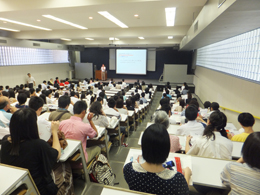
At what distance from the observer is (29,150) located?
1.46 meters

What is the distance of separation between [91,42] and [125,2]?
28.6 feet

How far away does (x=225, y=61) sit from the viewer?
18.4 feet

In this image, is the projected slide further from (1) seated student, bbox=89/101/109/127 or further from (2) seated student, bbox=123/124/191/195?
(2) seated student, bbox=123/124/191/195

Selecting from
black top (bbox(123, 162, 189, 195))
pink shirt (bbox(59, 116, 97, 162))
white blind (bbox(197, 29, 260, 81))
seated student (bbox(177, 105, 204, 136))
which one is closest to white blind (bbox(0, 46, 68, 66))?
pink shirt (bbox(59, 116, 97, 162))

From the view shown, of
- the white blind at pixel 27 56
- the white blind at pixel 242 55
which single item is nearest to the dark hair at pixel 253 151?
the white blind at pixel 242 55

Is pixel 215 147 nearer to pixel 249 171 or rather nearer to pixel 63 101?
pixel 249 171

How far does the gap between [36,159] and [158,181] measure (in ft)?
3.61

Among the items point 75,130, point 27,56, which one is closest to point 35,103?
point 75,130

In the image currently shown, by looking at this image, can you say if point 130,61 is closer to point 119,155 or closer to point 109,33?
point 109,33

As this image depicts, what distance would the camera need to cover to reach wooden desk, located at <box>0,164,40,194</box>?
1204 mm

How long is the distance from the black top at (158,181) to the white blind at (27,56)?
10056 millimetres

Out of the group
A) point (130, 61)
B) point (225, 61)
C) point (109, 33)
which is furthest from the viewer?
point (130, 61)

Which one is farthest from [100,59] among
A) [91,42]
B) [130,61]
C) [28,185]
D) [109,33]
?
[28,185]

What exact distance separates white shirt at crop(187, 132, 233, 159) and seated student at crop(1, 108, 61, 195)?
1.56 meters
